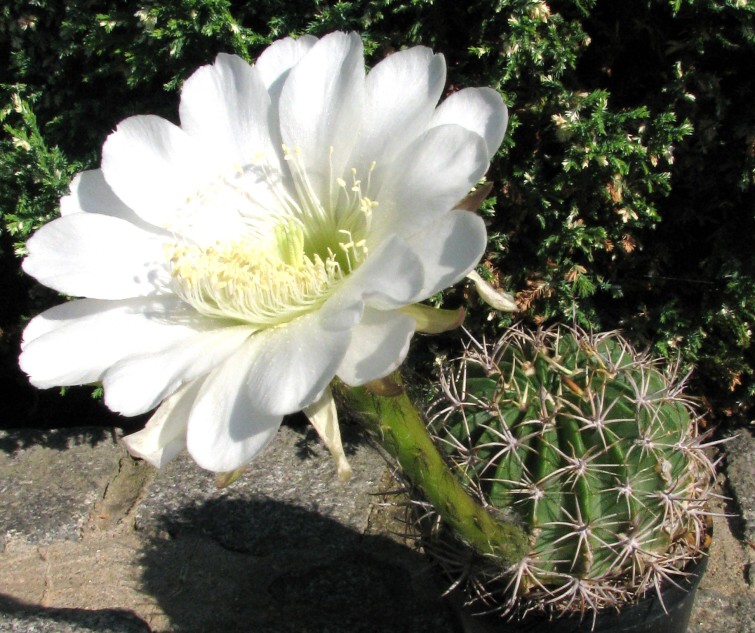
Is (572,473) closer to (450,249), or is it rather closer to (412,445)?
(412,445)

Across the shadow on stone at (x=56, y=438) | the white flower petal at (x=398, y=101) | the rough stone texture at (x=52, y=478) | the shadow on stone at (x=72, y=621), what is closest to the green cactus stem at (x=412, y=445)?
the white flower petal at (x=398, y=101)

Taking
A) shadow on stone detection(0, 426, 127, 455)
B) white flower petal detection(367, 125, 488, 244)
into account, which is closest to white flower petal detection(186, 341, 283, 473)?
white flower petal detection(367, 125, 488, 244)

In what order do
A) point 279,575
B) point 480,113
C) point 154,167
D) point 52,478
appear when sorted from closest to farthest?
point 480,113
point 154,167
point 279,575
point 52,478

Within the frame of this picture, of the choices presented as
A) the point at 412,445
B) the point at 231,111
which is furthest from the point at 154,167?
the point at 412,445

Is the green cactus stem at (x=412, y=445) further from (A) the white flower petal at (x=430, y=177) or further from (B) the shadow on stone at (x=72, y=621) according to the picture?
(B) the shadow on stone at (x=72, y=621)

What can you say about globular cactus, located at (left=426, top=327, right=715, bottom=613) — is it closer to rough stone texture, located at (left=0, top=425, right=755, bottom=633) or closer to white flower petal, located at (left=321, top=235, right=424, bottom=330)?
white flower petal, located at (left=321, top=235, right=424, bottom=330)

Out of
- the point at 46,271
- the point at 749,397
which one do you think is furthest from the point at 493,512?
the point at 749,397

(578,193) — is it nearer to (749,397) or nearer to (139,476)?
(749,397)

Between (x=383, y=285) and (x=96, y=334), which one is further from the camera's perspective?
(x=96, y=334)
